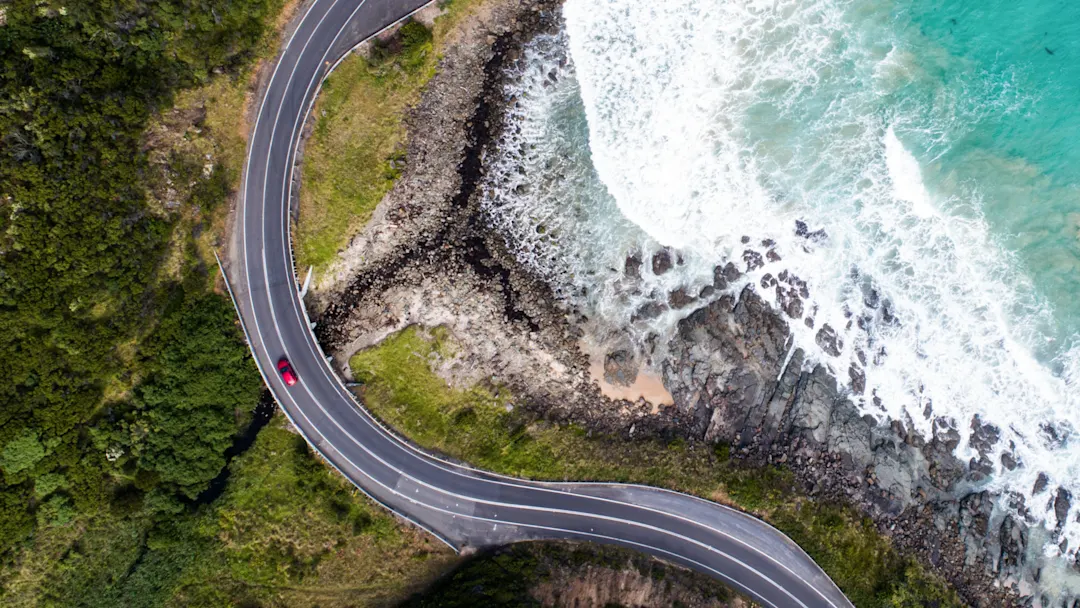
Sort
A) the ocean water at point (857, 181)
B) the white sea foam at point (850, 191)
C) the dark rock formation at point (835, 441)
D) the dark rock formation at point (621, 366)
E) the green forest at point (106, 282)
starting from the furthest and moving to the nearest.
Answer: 1. the dark rock formation at point (621, 366)
2. the dark rock formation at point (835, 441)
3. the white sea foam at point (850, 191)
4. the ocean water at point (857, 181)
5. the green forest at point (106, 282)

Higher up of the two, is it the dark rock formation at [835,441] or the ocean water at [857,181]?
the ocean water at [857,181]

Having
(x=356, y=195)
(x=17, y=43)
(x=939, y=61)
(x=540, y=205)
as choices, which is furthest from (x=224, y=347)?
(x=939, y=61)

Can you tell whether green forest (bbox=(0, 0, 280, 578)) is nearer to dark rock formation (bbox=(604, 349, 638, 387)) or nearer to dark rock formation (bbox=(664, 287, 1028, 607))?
dark rock formation (bbox=(604, 349, 638, 387))

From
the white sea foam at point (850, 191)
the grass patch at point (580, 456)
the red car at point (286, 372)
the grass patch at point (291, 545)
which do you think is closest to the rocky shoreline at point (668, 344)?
the grass patch at point (580, 456)

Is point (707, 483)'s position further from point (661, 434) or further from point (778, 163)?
point (778, 163)

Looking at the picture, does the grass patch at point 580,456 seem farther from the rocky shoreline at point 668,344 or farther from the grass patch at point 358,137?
the grass patch at point 358,137

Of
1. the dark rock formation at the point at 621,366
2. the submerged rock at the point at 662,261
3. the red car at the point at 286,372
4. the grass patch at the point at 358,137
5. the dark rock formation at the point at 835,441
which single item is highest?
the grass patch at the point at 358,137

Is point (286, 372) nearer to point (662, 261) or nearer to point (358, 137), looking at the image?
point (358, 137)

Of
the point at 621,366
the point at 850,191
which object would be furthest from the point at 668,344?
the point at 850,191
